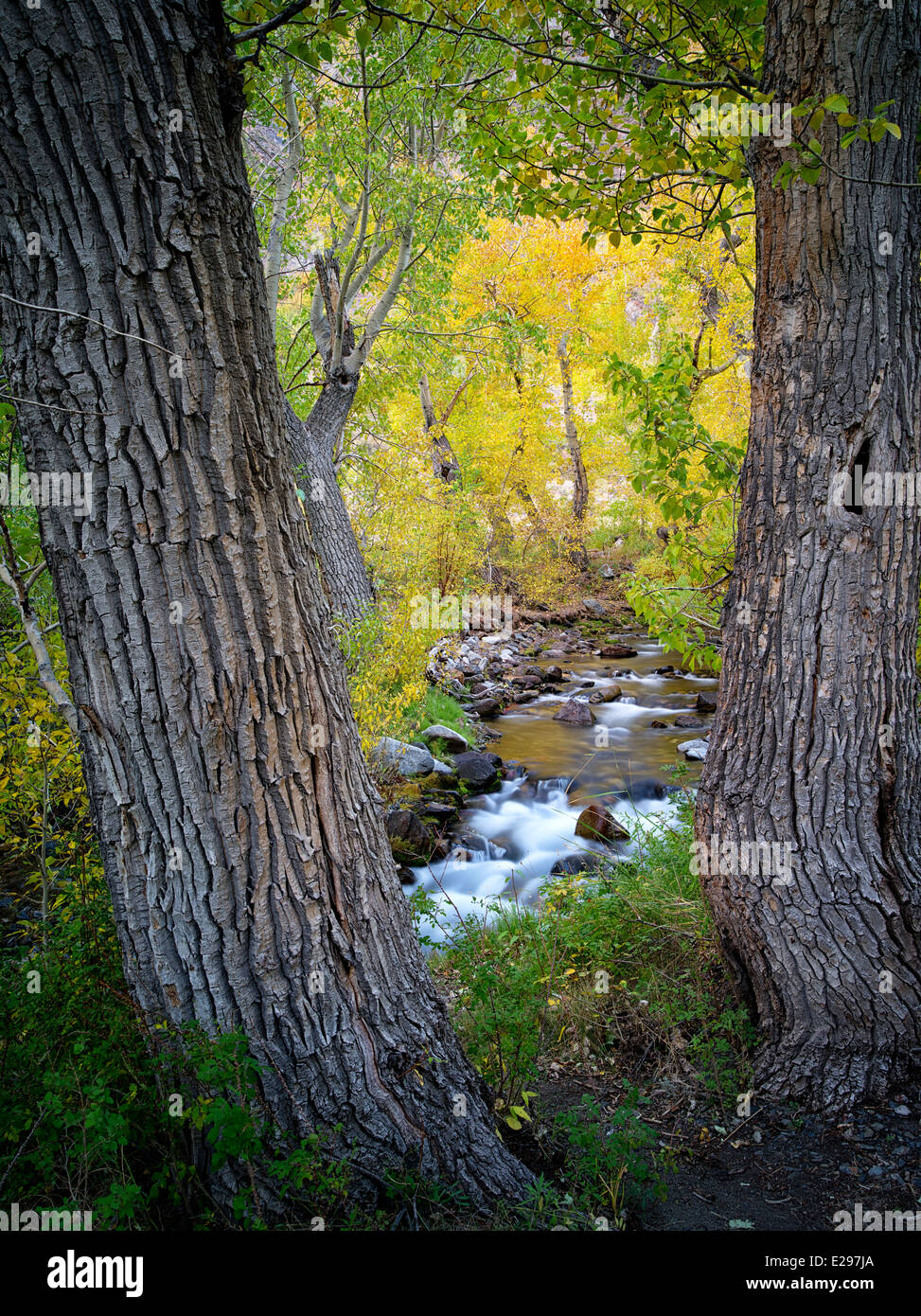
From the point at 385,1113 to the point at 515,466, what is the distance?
16887 millimetres

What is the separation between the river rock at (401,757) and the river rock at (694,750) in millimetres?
3121

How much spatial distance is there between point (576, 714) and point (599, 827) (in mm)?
4196

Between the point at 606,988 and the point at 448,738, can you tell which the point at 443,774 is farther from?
the point at 606,988

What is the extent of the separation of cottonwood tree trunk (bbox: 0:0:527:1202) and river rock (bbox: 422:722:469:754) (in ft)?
21.1

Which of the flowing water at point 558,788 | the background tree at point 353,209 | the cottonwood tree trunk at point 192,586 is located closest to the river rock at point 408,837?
the flowing water at point 558,788

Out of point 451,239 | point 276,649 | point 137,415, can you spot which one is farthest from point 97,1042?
point 451,239

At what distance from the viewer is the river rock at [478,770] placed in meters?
8.08

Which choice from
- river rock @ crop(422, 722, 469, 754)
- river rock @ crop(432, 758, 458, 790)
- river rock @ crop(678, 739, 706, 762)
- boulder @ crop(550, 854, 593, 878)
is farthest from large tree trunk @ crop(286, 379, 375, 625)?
river rock @ crop(678, 739, 706, 762)
